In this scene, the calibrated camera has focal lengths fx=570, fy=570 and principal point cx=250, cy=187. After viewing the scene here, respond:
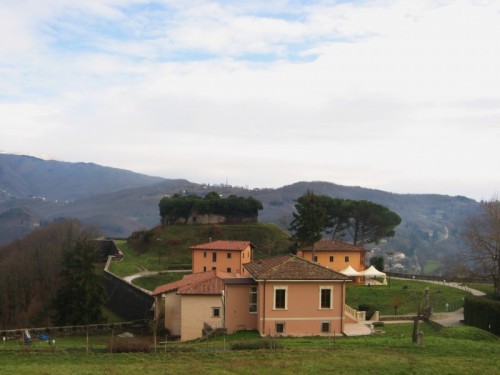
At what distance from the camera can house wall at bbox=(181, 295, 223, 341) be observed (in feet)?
105

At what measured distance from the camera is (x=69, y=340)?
32844 millimetres

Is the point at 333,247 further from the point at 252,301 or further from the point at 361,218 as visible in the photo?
the point at 252,301

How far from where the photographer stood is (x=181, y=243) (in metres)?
76.6

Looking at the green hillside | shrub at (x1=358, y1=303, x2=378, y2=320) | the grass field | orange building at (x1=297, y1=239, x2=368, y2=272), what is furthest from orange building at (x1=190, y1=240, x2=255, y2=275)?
the grass field

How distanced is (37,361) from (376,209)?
53.6 metres

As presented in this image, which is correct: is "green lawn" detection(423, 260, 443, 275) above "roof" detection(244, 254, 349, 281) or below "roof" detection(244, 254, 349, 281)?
below

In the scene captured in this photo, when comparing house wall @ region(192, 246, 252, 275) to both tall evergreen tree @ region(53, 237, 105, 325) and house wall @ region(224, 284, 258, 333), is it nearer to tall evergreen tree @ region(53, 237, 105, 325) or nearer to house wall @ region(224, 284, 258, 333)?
tall evergreen tree @ region(53, 237, 105, 325)

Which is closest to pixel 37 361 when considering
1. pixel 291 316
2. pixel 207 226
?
pixel 291 316

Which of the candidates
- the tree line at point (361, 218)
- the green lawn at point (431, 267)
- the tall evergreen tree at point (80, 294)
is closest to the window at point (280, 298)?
the tall evergreen tree at point (80, 294)

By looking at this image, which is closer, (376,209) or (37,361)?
(37,361)

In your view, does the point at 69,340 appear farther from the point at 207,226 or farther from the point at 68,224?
the point at 68,224

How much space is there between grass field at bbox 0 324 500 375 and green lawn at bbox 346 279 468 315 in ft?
47.6

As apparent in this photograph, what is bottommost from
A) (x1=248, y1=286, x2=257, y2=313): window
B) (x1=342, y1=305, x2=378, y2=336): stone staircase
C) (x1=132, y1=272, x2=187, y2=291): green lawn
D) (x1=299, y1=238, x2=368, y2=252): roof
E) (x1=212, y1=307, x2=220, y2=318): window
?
(x1=132, y1=272, x2=187, y2=291): green lawn

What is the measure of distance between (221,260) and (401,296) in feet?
61.4
